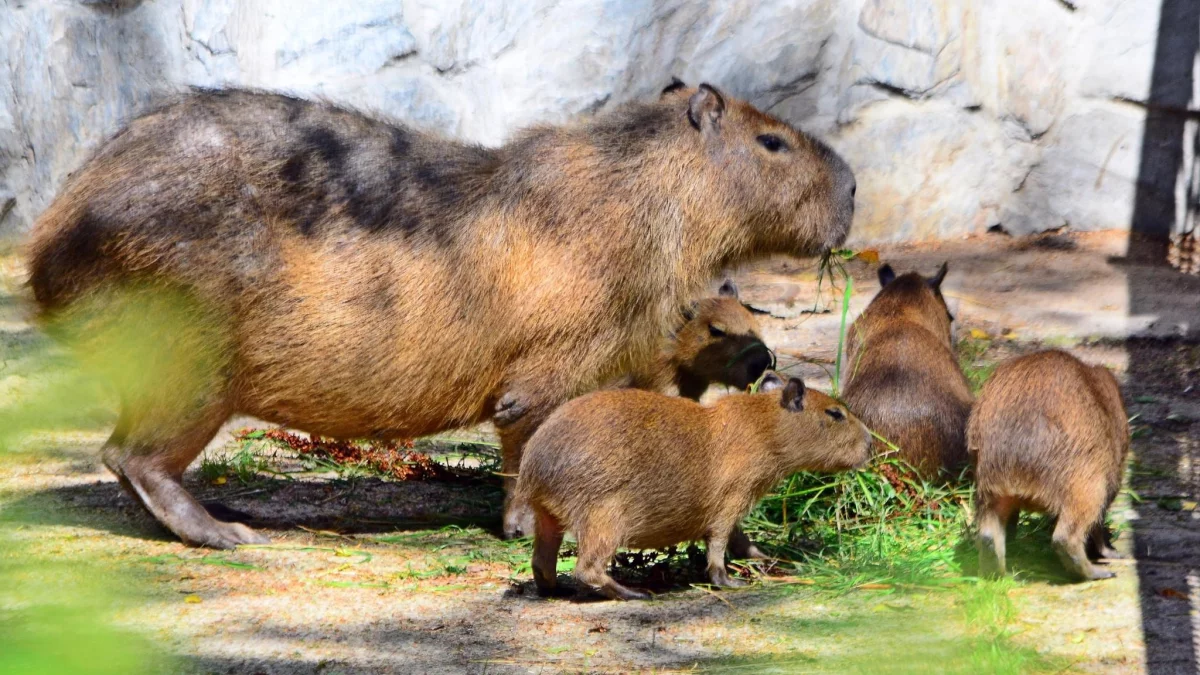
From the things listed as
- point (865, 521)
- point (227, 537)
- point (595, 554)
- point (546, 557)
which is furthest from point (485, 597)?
point (865, 521)

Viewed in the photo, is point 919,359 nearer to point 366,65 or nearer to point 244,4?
point 366,65

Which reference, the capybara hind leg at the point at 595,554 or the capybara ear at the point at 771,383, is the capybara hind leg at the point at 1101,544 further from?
the capybara hind leg at the point at 595,554

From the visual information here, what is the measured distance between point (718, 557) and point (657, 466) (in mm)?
414

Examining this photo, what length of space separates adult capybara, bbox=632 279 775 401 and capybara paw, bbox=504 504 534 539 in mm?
1064

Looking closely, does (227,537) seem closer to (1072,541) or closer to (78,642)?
(1072,541)

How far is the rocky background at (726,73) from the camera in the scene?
27.1 ft

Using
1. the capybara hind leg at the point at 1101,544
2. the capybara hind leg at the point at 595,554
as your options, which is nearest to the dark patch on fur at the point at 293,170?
the capybara hind leg at the point at 595,554

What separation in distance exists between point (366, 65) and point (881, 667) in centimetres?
610

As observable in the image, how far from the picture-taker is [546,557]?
4125 mm

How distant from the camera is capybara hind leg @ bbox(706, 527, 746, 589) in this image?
4230mm

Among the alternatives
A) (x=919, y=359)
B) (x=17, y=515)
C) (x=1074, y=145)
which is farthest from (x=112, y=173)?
(x=1074, y=145)

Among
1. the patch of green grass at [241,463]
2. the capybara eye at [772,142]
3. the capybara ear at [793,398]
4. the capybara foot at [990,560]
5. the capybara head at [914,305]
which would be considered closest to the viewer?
the capybara foot at [990,560]

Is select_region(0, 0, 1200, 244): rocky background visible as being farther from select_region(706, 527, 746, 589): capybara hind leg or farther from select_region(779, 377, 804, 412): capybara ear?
select_region(706, 527, 746, 589): capybara hind leg

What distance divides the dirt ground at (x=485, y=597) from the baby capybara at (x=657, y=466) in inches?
7.6
